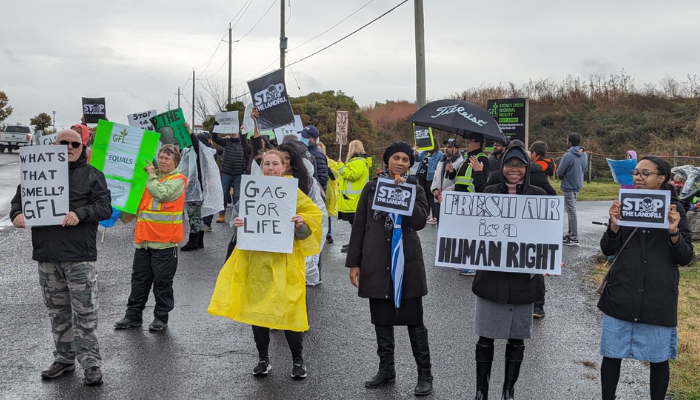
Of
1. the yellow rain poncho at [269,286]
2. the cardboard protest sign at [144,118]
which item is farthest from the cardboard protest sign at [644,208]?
the cardboard protest sign at [144,118]

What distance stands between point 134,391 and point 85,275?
98 cm

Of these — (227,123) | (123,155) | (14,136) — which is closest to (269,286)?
(123,155)

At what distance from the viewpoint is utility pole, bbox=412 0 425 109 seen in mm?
16859

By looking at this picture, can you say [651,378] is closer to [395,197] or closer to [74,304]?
[395,197]

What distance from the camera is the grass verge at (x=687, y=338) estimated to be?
544 centimetres

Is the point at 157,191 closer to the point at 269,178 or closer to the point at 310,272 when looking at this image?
the point at 269,178

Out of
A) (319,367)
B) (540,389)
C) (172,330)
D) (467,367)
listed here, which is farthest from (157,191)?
(540,389)

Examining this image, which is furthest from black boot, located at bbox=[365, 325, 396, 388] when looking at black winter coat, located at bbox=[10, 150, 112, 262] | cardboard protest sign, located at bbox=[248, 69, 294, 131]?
cardboard protest sign, located at bbox=[248, 69, 294, 131]

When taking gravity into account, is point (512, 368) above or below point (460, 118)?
below

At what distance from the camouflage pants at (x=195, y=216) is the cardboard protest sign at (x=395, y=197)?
22.2 ft

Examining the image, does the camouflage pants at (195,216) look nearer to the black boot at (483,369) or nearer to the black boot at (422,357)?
the black boot at (422,357)

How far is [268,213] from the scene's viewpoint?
212 inches

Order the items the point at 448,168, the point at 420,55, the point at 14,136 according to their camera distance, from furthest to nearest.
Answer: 1. the point at 14,136
2. the point at 420,55
3. the point at 448,168

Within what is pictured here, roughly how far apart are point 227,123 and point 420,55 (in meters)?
5.68
